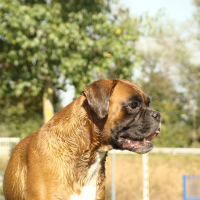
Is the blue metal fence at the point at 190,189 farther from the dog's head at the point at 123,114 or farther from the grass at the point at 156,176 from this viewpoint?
the dog's head at the point at 123,114

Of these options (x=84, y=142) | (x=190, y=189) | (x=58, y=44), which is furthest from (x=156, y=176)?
(x=84, y=142)

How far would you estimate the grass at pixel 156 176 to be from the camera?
37.2 feet

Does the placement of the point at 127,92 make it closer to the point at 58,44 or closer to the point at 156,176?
the point at 58,44

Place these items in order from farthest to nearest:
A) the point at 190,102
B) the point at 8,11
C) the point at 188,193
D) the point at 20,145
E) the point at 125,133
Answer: the point at 190,102 < the point at 188,193 < the point at 8,11 < the point at 20,145 < the point at 125,133

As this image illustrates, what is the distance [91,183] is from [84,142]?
1.39 feet

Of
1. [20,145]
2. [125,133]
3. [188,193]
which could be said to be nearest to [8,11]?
[20,145]

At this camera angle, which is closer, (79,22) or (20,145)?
(20,145)

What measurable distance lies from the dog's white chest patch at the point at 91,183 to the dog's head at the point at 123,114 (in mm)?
237

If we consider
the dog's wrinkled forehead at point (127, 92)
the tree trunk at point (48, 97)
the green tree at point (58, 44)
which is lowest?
the dog's wrinkled forehead at point (127, 92)

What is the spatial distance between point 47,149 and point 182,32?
30.0 metres

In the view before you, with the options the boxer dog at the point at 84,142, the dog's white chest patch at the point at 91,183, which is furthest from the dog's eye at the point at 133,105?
the dog's white chest patch at the point at 91,183

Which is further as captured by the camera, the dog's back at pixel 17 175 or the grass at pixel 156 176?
the grass at pixel 156 176

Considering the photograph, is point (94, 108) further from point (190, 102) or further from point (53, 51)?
point (190, 102)

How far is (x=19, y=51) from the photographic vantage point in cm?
1030
